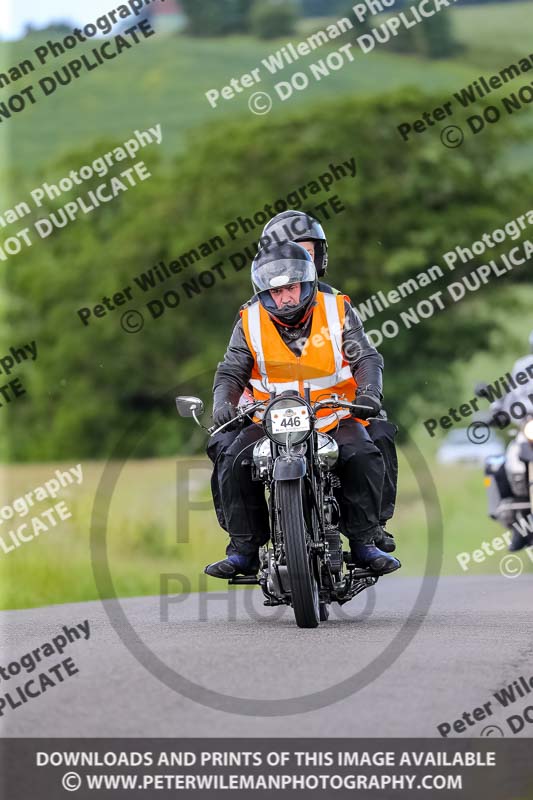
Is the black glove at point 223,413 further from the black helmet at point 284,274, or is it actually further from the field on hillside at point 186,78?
the field on hillside at point 186,78

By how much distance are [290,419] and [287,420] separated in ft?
0.06

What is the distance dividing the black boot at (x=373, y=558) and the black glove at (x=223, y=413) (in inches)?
41.5

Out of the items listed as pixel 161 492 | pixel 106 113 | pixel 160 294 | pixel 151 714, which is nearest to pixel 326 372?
pixel 151 714

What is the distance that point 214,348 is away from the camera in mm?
44188

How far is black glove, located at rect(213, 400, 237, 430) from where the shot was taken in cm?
898

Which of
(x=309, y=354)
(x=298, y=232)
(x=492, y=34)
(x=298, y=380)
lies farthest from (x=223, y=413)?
(x=492, y=34)

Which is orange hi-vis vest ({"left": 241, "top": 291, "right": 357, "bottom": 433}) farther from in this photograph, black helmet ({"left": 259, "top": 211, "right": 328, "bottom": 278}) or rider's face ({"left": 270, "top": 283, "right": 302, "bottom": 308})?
black helmet ({"left": 259, "top": 211, "right": 328, "bottom": 278})

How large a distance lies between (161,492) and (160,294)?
1838cm

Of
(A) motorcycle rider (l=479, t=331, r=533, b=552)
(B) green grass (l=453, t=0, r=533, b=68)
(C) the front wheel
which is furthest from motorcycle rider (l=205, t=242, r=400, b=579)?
(B) green grass (l=453, t=0, r=533, b=68)

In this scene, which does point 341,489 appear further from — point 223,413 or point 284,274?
point 284,274

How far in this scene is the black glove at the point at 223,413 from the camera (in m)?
8.98

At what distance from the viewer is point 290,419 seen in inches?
334

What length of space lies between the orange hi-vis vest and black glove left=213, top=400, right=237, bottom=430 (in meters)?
0.29
